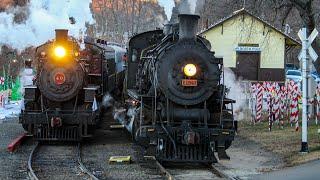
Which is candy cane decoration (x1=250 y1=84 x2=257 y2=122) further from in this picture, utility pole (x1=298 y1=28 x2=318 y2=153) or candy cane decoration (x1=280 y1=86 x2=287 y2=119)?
utility pole (x1=298 y1=28 x2=318 y2=153)

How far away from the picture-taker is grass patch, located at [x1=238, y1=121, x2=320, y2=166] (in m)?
13.5

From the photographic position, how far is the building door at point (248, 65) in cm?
3541

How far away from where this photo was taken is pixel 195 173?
465 inches

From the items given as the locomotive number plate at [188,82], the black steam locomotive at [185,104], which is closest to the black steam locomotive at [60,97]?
the black steam locomotive at [185,104]

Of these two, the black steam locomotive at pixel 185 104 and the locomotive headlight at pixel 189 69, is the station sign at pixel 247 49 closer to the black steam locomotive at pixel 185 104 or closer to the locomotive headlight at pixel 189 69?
the black steam locomotive at pixel 185 104

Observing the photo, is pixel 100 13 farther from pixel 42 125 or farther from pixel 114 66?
pixel 42 125

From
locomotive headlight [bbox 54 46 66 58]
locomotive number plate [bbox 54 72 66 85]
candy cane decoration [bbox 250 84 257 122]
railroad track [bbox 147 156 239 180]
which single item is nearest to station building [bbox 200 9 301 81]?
candy cane decoration [bbox 250 84 257 122]

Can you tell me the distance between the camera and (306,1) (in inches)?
803

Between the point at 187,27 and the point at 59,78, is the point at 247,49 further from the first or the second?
the point at 187,27

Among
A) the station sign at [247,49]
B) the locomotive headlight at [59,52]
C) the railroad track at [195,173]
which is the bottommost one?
the railroad track at [195,173]

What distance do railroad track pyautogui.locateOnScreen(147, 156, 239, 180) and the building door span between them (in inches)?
918

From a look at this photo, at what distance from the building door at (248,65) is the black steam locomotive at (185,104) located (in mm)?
22986

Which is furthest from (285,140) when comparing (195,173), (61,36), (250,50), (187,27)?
(250,50)

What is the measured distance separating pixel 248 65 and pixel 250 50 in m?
1.15
